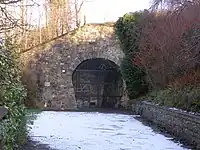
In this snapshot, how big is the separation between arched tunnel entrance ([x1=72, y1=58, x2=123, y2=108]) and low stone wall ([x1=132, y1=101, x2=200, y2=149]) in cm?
959

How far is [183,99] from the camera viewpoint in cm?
1294

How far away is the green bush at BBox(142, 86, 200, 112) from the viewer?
11539 mm

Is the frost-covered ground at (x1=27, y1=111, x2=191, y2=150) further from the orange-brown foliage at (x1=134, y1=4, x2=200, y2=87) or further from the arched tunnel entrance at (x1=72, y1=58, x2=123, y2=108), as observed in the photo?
the arched tunnel entrance at (x1=72, y1=58, x2=123, y2=108)

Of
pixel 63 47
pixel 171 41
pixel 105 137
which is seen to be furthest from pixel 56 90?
pixel 105 137

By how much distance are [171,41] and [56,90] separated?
31.5 ft

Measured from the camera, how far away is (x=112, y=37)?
25.3 meters

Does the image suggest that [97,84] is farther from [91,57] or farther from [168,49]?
[168,49]

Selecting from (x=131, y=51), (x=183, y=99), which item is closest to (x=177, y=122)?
(x=183, y=99)

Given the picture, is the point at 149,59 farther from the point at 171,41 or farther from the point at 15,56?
the point at 15,56

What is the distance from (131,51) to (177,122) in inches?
500

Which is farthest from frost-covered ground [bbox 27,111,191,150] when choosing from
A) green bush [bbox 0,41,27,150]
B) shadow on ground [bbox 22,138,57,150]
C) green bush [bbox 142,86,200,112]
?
green bush [bbox 0,41,27,150]

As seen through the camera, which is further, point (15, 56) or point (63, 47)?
point (63, 47)

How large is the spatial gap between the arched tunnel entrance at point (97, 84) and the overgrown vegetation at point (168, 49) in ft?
10.1

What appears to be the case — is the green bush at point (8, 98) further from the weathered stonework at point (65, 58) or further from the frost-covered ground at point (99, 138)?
the weathered stonework at point (65, 58)
